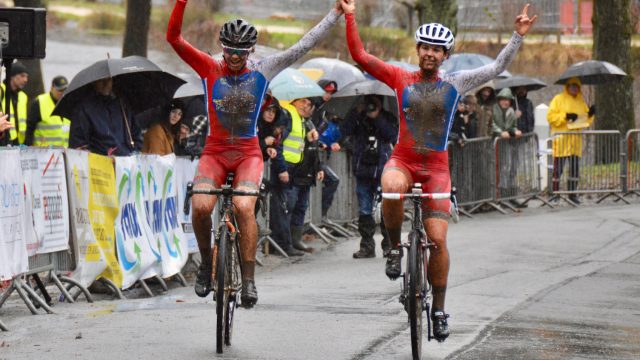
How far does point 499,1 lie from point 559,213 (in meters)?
22.6

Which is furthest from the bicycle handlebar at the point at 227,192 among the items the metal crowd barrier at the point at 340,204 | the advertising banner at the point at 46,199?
the metal crowd barrier at the point at 340,204

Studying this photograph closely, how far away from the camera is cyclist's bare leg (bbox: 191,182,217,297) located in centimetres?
1045

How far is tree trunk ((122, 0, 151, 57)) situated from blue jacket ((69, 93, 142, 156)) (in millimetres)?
9067

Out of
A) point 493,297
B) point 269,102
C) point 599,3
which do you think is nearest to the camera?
point 493,297

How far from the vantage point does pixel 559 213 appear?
2289 cm

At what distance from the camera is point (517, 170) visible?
23.8 m

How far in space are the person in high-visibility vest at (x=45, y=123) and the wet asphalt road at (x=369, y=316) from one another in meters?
3.43

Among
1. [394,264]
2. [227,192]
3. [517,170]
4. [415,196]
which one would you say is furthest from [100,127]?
[517,170]

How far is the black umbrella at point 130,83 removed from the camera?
14.7 m

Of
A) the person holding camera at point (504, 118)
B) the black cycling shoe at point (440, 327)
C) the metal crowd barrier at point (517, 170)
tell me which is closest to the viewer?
the black cycling shoe at point (440, 327)

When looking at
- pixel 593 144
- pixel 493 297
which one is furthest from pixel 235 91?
pixel 593 144

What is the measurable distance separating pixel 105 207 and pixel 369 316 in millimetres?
3281

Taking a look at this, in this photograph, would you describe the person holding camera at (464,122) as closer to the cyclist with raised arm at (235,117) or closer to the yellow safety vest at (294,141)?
the yellow safety vest at (294,141)

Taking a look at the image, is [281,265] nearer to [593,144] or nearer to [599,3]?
[593,144]
